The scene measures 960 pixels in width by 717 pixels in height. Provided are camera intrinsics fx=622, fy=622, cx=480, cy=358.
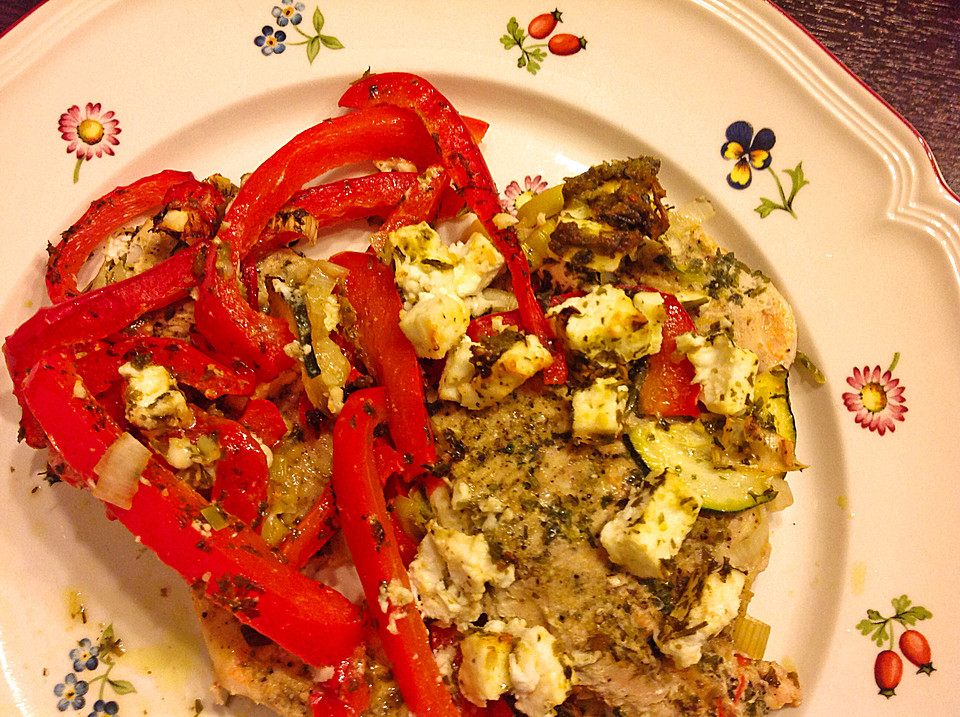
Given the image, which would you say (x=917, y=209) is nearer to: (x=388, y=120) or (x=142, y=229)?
(x=388, y=120)

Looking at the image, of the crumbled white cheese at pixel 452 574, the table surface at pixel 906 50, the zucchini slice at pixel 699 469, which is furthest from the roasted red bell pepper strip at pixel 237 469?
the table surface at pixel 906 50

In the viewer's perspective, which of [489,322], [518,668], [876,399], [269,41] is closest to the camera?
[518,668]

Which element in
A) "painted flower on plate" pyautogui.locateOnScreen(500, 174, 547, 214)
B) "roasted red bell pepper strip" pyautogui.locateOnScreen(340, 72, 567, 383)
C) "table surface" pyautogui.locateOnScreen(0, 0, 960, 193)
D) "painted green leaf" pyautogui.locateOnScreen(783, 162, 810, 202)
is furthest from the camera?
"table surface" pyautogui.locateOnScreen(0, 0, 960, 193)

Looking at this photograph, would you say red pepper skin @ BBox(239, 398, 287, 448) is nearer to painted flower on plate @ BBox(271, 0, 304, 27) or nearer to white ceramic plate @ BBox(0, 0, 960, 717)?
→ white ceramic plate @ BBox(0, 0, 960, 717)

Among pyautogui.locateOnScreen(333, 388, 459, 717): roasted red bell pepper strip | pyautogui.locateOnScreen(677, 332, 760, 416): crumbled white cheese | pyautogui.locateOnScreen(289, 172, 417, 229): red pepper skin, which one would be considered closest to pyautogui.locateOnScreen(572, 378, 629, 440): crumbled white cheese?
pyautogui.locateOnScreen(677, 332, 760, 416): crumbled white cheese

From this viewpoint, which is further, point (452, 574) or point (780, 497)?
point (780, 497)

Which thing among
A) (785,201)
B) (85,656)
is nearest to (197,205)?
(85,656)

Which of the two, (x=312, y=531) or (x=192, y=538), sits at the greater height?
(x=312, y=531)

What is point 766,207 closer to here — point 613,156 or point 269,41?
point 613,156

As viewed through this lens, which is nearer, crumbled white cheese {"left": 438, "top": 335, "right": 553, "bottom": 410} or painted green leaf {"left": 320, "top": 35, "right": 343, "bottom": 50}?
crumbled white cheese {"left": 438, "top": 335, "right": 553, "bottom": 410}
